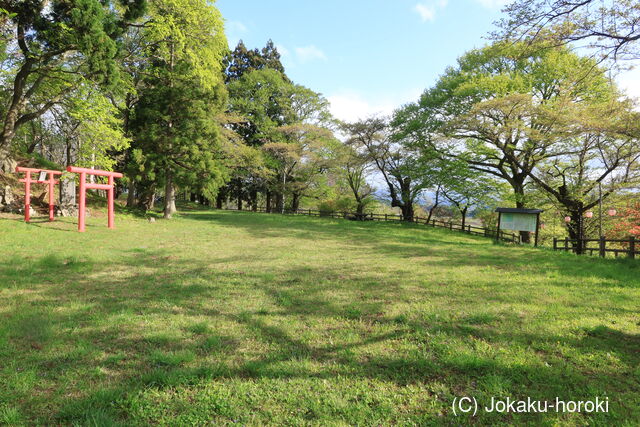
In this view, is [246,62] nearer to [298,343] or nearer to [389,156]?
[389,156]

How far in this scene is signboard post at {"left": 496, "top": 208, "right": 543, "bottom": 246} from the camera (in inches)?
597

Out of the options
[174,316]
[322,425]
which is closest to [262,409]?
[322,425]

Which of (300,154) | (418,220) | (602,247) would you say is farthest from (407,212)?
(602,247)

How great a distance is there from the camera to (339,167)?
32250 mm

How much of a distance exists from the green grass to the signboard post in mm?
7704

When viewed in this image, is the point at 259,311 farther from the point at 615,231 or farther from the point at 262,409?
the point at 615,231

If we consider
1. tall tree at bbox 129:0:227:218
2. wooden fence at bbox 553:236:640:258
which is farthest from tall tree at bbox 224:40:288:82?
wooden fence at bbox 553:236:640:258

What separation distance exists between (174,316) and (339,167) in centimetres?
2880

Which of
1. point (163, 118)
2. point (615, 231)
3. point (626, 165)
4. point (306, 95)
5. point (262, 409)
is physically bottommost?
point (262, 409)

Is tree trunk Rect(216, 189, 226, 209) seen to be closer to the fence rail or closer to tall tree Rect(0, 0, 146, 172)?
the fence rail

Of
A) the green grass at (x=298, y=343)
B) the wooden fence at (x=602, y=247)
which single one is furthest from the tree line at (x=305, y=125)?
the green grass at (x=298, y=343)

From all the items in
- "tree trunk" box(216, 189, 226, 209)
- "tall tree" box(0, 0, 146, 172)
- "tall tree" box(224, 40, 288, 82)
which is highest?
"tall tree" box(224, 40, 288, 82)

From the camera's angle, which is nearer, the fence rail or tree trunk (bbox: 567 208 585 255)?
tree trunk (bbox: 567 208 585 255)

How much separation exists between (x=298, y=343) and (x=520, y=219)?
1618cm
